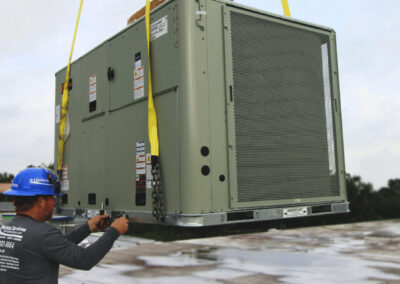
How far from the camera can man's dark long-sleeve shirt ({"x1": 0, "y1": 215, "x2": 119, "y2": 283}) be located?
2354 millimetres

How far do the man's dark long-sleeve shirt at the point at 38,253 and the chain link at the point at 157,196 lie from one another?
0.66 meters

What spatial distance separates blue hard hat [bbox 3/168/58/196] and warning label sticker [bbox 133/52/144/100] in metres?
1.10

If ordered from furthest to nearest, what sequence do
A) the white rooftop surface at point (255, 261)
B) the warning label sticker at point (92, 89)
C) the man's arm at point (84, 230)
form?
1. the white rooftop surface at point (255, 261)
2. the warning label sticker at point (92, 89)
3. the man's arm at point (84, 230)

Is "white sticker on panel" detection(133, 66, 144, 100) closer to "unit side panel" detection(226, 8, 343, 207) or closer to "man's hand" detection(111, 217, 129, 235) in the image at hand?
"unit side panel" detection(226, 8, 343, 207)

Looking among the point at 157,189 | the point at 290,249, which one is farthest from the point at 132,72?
the point at 290,249

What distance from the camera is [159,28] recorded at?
322 cm

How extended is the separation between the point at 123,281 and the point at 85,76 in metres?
2.90

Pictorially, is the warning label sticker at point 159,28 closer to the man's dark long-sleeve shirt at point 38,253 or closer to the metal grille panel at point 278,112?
the metal grille panel at point 278,112

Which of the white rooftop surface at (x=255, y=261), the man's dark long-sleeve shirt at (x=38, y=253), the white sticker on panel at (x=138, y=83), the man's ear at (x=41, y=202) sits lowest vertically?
the white rooftop surface at (x=255, y=261)

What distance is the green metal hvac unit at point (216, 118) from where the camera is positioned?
301cm

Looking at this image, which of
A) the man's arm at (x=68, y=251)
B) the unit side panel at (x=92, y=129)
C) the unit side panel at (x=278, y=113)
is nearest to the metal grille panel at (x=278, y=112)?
the unit side panel at (x=278, y=113)

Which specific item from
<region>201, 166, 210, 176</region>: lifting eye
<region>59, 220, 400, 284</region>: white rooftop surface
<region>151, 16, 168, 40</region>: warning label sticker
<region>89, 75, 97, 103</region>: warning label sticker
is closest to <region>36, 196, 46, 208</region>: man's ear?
<region>201, 166, 210, 176</region>: lifting eye

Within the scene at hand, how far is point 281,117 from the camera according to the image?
3.48m

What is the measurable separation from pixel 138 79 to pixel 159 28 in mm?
498
